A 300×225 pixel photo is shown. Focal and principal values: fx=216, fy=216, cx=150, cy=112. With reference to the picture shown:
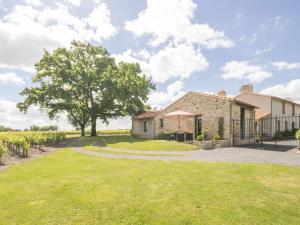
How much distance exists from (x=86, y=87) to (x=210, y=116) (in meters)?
19.5

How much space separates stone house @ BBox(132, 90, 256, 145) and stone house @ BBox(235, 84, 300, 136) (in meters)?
5.95

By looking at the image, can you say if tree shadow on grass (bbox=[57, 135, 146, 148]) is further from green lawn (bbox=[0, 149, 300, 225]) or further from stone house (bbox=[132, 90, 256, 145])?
green lawn (bbox=[0, 149, 300, 225])

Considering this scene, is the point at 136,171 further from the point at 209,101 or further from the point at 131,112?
the point at 131,112

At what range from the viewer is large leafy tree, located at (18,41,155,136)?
100ft

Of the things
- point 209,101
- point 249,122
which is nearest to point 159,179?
point 209,101

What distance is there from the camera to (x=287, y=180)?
7.79 metres

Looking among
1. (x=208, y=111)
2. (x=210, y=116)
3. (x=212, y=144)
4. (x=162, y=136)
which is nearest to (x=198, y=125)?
(x=210, y=116)

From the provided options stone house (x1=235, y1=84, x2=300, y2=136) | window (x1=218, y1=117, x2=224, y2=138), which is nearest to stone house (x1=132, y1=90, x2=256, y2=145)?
window (x1=218, y1=117, x2=224, y2=138)

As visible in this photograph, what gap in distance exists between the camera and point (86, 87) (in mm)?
32656

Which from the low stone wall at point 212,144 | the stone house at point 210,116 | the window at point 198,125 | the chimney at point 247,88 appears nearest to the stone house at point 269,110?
the chimney at point 247,88

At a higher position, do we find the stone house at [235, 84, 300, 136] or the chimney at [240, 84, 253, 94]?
the chimney at [240, 84, 253, 94]

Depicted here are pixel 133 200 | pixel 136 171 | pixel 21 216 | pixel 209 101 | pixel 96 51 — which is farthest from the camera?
pixel 96 51

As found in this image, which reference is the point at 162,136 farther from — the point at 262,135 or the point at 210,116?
Result: the point at 262,135

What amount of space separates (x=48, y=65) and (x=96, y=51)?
7.36 metres
